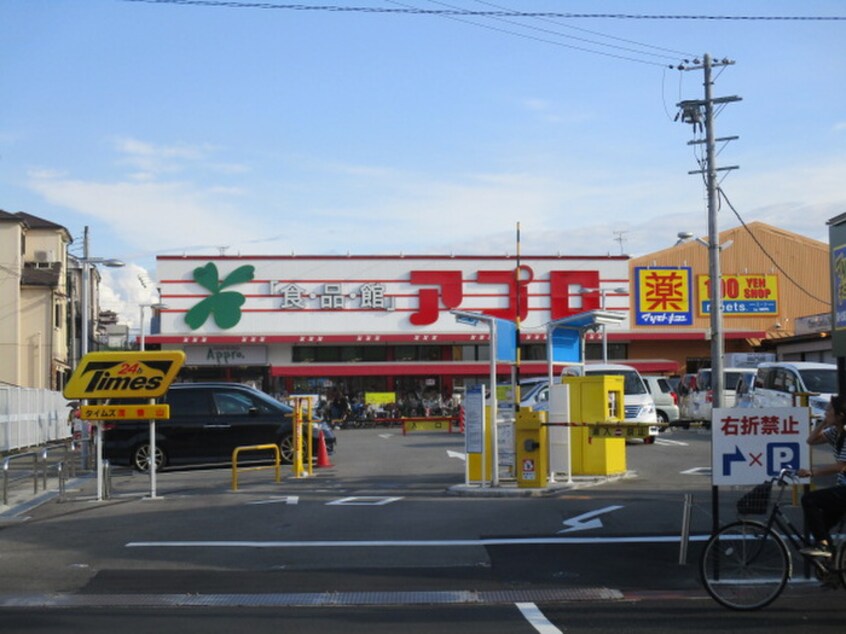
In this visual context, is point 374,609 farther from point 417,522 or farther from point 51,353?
point 51,353

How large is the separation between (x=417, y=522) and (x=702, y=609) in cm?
587

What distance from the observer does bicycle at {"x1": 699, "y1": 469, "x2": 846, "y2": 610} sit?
8.81 meters

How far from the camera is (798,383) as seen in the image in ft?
77.5

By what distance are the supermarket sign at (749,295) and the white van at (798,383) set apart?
93.1 ft

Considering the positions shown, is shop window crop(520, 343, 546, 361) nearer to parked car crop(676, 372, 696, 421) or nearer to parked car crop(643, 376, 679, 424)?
parked car crop(676, 372, 696, 421)

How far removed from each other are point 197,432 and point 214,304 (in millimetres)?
30122

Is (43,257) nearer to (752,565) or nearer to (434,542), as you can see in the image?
(434,542)

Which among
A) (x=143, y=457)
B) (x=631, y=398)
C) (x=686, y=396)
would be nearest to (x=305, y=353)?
(x=686, y=396)

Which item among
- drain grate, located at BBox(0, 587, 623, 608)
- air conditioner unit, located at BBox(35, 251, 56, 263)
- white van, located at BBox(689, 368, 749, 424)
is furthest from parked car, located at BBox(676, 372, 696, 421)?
air conditioner unit, located at BBox(35, 251, 56, 263)

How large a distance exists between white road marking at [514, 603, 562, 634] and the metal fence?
80.3 ft

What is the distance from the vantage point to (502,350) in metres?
18.2

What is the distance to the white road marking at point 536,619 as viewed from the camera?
8.46 meters

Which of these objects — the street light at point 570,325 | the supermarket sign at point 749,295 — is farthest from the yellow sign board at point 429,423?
the supermarket sign at point 749,295

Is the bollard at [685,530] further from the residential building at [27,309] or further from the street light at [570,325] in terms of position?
the residential building at [27,309]
